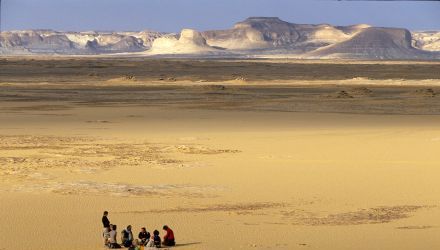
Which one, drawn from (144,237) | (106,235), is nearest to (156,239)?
(144,237)

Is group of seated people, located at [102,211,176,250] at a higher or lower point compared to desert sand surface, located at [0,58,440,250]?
lower

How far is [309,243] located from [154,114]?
24943mm

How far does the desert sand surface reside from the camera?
14.1 metres

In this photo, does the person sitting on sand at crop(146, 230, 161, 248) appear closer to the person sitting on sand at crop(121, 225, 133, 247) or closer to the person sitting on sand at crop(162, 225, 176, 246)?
Answer: the person sitting on sand at crop(162, 225, 176, 246)

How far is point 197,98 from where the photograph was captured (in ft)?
162

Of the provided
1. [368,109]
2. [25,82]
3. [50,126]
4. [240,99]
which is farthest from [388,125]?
[25,82]

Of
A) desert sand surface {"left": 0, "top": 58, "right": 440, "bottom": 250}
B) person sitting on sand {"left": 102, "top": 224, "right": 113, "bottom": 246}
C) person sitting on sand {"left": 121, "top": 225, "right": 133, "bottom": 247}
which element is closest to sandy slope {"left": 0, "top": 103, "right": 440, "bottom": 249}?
desert sand surface {"left": 0, "top": 58, "right": 440, "bottom": 250}

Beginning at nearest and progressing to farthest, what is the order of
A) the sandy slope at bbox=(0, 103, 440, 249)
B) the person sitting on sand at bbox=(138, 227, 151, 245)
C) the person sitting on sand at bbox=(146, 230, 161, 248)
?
the person sitting on sand at bbox=(146, 230, 161, 248), the person sitting on sand at bbox=(138, 227, 151, 245), the sandy slope at bbox=(0, 103, 440, 249)

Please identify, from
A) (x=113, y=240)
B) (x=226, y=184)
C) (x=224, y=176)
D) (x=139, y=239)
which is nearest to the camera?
(x=113, y=240)

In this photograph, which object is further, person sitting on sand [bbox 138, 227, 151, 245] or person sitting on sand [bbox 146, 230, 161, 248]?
person sitting on sand [bbox 138, 227, 151, 245]

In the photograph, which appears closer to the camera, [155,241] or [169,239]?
[155,241]

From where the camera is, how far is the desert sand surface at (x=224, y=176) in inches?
556

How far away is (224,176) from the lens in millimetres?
20031

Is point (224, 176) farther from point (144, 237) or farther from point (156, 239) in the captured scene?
point (156, 239)
